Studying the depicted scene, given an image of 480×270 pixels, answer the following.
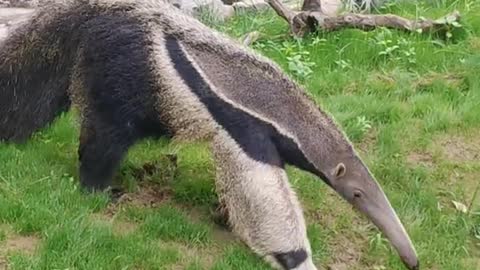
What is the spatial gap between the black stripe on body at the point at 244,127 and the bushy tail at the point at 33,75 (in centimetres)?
83

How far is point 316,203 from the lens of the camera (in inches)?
235

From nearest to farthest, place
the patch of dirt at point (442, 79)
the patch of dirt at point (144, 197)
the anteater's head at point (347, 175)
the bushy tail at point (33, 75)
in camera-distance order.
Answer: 1. the anteater's head at point (347, 175)
2. the patch of dirt at point (144, 197)
3. the bushy tail at point (33, 75)
4. the patch of dirt at point (442, 79)

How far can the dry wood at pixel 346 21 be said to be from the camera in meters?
8.39

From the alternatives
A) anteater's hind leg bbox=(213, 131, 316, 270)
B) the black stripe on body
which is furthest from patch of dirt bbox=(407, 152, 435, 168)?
anteater's hind leg bbox=(213, 131, 316, 270)

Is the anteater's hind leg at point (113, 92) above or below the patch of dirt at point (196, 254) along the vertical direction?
above

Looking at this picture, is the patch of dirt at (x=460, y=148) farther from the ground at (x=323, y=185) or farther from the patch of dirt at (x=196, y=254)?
the patch of dirt at (x=196, y=254)

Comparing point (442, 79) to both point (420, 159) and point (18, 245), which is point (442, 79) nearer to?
point (420, 159)

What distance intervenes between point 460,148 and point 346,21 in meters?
1.98

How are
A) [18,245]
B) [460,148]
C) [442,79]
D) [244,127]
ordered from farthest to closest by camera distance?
[442,79]
[460,148]
[244,127]
[18,245]

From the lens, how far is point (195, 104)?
17.6 feet

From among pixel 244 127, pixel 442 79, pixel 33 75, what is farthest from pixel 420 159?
pixel 33 75

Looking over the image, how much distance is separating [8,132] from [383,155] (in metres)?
2.53

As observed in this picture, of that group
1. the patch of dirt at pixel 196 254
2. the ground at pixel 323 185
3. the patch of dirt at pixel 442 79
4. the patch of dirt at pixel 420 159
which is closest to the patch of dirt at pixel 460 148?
the ground at pixel 323 185

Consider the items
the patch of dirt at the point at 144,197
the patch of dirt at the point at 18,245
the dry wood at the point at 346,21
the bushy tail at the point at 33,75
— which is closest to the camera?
the patch of dirt at the point at 18,245
